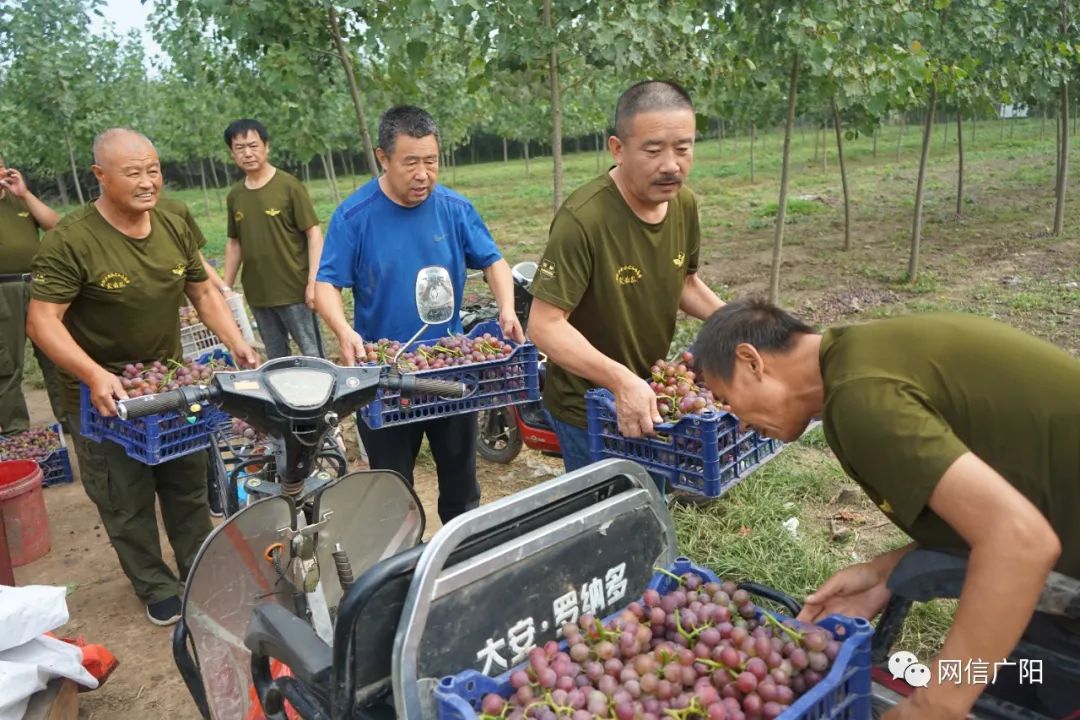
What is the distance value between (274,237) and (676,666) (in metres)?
5.20

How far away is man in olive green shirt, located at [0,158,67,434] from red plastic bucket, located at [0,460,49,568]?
911 mm

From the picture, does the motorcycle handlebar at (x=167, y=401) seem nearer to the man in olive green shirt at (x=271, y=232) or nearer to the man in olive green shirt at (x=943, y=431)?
the man in olive green shirt at (x=943, y=431)

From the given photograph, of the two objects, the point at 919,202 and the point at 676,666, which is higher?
the point at 676,666

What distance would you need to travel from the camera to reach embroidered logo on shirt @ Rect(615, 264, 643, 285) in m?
2.91

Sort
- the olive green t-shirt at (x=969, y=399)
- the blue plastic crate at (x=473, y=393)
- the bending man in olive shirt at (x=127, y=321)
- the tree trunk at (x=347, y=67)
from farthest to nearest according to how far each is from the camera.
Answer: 1. the tree trunk at (x=347, y=67)
2. the bending man in olive shirt at (x=127, y=321)
3. the blue plastic crate at (x=473, y=393)
4. the olive green t-shirt at (x=969, y=399)

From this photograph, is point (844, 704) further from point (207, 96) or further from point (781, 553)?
point (207, 96)

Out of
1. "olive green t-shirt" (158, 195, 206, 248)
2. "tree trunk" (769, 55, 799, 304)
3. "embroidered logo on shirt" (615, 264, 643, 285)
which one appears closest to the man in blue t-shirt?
"embroidered logo on shirt" (615, 264, 643, 285)

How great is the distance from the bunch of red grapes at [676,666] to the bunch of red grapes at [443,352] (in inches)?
73.8

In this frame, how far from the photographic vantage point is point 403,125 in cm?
347

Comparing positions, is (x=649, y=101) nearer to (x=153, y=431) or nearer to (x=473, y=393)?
(x=473, y=393)

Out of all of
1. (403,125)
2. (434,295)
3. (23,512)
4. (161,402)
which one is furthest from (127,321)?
(23,512)

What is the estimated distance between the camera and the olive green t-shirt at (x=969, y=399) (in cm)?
161

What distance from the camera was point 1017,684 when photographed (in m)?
1.91

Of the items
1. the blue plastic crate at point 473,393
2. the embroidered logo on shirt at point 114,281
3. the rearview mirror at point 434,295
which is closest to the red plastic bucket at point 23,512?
the embroidered logo on shirt at point 114,281
